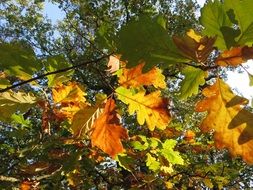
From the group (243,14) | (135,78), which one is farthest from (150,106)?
(243,14)

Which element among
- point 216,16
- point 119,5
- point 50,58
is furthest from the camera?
point 119,5

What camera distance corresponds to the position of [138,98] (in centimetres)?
224

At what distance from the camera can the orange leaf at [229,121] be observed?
144 cm

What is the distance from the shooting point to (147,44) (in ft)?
3.99

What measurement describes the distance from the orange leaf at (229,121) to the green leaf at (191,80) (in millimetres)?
94

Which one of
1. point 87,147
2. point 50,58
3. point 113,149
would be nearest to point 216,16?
point 113,149

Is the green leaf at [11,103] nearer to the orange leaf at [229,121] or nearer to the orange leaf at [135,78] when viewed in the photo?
the orange leaf at [135,78]

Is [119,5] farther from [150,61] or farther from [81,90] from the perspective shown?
[150,61]

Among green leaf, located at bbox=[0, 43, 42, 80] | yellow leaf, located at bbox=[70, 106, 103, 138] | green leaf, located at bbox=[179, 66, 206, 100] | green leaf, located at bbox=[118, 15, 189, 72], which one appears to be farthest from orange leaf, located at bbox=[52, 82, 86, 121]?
green leaf, located at bbox=[118, 15, 189, 72]

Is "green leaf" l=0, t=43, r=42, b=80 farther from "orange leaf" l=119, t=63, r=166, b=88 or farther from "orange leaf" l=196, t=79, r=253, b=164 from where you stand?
"orange leaf" l=196, t=79, r=253, b=164

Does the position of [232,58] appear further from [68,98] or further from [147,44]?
[68,98]

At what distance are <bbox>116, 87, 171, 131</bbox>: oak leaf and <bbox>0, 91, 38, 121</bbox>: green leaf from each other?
2.05ft

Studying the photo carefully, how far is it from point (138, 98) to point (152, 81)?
0.45 ft

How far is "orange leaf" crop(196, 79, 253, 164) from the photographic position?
1.44 metres
